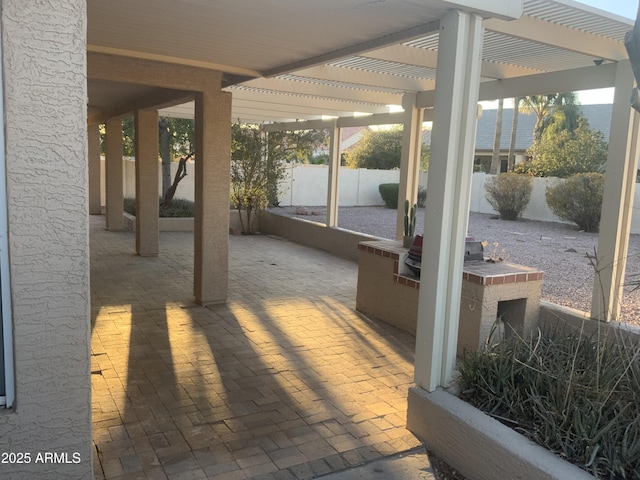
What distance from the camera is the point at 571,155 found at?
2270 cm

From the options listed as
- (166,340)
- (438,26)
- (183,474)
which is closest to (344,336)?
(166,340)

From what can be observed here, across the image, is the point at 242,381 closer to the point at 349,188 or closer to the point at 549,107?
the point at 349,188

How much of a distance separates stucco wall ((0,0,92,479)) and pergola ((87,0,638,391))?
1.68m

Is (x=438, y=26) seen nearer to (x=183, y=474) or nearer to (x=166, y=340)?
(x=183, y=474)

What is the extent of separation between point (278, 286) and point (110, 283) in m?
2.65

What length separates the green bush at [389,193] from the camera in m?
25.6

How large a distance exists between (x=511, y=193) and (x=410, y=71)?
1443 cm

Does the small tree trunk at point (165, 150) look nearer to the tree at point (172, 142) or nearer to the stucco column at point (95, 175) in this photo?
the tree at point (172, 142)

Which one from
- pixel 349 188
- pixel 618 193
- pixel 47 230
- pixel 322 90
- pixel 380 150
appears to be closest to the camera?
pixel 47 230

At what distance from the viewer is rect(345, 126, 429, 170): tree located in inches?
1220

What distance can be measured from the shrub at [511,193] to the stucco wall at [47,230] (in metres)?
19.8

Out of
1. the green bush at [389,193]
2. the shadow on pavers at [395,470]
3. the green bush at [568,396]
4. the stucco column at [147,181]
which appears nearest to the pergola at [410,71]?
the green bush at [568,396]

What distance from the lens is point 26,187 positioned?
2.47 m

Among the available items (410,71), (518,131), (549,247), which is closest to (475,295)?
(410,71)
